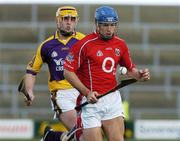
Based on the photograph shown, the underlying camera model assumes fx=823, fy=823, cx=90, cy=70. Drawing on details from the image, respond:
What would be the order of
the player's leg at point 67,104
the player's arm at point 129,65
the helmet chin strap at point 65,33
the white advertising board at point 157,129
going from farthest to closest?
the white advertising board at point 157,129, the helmet chin strap at point 65,33, the player's leg at point 67,104, the player's arm at point 129,65

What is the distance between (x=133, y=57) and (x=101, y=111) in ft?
42.7

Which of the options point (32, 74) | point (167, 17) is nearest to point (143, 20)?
point (167, 17)

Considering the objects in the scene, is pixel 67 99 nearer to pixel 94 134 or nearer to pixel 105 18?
pixel 94 134

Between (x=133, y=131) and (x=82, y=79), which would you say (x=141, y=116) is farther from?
(x=82, y=79)

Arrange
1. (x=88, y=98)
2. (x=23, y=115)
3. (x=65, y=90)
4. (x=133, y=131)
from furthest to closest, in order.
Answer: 1. (x=23, y=115)
2. (x=133, y=131)
3. (x=65, y=90)
4. (x=88, y=98)

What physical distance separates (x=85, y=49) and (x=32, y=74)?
78.1 inches

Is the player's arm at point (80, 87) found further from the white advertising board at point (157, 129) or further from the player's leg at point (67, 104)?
the white advertising board at point (157, 129)

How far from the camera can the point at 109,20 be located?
876cm

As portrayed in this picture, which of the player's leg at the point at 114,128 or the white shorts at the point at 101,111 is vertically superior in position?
the white shorts at the point at 101,111

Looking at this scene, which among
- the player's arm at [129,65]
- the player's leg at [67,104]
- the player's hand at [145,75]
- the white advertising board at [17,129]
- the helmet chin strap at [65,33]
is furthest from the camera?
the white advertising board at [17,129]

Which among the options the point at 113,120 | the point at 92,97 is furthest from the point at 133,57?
the point at 92,97

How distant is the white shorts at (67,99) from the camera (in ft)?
34.9

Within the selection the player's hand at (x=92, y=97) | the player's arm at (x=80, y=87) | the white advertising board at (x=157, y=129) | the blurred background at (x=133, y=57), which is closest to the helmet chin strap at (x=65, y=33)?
the player's arm at (x=80, y=87)

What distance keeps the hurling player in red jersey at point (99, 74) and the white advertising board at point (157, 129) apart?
1017cm
